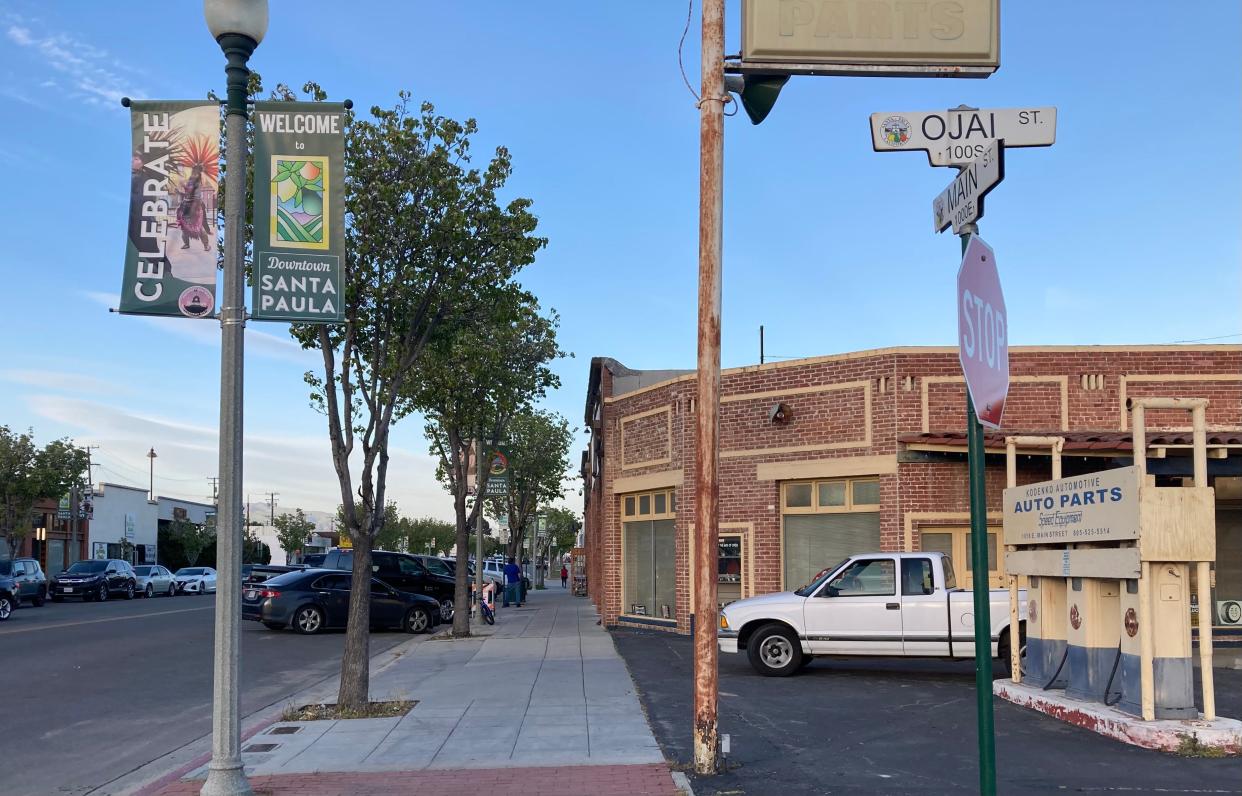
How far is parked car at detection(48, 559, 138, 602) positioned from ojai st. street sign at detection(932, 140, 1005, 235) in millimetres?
43778

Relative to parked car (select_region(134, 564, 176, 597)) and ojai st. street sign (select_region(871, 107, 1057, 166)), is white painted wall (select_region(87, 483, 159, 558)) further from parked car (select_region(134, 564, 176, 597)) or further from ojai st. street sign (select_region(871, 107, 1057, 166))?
ojai st. street sign (select_region(871, 107, 1057, 166))

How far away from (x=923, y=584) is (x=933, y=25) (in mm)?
8498

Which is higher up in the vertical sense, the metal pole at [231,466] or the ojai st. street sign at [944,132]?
the ojai st. street sign at [944,132]

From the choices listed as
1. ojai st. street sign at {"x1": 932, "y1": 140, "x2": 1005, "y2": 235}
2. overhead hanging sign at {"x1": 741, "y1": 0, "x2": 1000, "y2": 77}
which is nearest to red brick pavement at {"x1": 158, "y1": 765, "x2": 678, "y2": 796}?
ojai st. street sign at {"x1": 932, "y1": 140, "x2": 1005, "y2": 235}

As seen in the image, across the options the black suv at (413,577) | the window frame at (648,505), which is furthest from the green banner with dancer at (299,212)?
the black suv at (413,577)

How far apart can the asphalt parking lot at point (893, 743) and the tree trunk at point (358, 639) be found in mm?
3173

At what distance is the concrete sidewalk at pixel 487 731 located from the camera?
9172mm

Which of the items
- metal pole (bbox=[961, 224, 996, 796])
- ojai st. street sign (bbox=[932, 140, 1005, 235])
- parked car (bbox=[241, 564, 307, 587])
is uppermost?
ojai st. street sign (bbox=[932, 140, 1005, 235])

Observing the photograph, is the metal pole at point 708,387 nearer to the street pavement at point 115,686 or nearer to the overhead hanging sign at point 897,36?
the overhead hanging sign at point 897,36

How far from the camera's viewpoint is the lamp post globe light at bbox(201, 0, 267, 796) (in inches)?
301

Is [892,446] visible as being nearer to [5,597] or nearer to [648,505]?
[648,505]

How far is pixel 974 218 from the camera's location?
17.7 feet

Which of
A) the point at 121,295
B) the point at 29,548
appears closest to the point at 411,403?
the point at 121,295

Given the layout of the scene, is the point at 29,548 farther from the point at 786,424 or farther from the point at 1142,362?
the point at 1142,362
